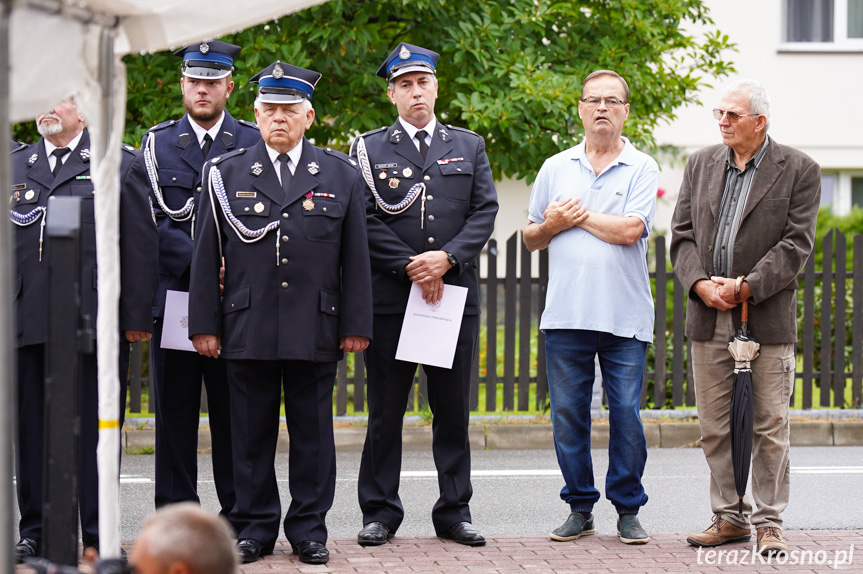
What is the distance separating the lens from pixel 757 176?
555 centimetres

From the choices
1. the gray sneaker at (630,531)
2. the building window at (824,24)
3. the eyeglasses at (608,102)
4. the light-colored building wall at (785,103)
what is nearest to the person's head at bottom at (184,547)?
the gray sneaker at (630,531)

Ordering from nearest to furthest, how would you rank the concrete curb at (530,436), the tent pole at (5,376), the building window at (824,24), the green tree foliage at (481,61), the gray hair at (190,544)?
the gray hair at (190,544)
the tent pole at (5,376)
the green tree foliage at (481,61)
the concrete curb at (530,436)
the building window at (824,24)

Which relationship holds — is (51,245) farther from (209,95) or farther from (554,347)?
(554,347)

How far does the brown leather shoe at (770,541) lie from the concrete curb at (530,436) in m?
4.17

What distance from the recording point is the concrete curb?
9312 millimetres

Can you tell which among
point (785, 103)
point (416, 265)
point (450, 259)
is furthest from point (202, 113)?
point (785, 103)

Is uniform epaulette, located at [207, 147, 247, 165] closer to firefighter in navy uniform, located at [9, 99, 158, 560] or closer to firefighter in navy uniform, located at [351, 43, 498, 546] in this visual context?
firefighter in navy uniform, located at [9, 99, 158, 560]

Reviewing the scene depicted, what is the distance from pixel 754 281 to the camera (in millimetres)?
5445

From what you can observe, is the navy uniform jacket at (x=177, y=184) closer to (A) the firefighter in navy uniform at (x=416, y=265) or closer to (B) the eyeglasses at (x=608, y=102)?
(A) the firefighter in navy uniform at (x=416, y=265)

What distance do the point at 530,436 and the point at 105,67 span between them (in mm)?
7089

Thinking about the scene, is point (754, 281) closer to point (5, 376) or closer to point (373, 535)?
point (373, 535)

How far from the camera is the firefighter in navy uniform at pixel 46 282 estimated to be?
5.18 m

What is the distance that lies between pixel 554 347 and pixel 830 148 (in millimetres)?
12655

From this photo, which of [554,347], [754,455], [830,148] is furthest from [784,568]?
[830,148]
